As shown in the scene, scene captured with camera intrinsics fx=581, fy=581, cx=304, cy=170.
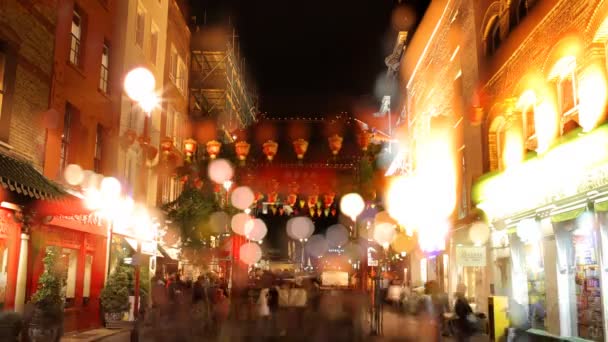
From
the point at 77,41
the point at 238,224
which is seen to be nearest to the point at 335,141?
the point at 77,41

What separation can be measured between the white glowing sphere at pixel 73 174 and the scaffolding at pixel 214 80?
1824 centimetres

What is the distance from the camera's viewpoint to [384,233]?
138 feet

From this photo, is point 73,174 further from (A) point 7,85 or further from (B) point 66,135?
(A) point 7,85

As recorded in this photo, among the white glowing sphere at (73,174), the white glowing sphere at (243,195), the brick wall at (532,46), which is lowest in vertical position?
the white glowing sphere at (73,174)

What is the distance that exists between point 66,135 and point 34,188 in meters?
5.89

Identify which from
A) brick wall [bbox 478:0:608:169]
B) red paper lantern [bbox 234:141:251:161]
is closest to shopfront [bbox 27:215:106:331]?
red paper lantern [bbox 234:141:251:161]

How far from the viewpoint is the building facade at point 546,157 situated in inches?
515

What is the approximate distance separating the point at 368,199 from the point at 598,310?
1602cm

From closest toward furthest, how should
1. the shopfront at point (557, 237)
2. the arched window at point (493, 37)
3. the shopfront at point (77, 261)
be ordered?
the shopfront at point (557, 237), the shopfront at point (77, 261), the arched window at point (493, 37)

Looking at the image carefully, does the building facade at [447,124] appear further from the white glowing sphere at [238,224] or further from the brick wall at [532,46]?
the white glowing sphere at [238,224]

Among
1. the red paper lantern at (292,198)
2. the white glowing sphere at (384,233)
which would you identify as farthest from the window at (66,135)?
the white glowing sphere at (384,233)

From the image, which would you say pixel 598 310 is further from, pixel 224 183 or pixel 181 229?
pixel 181 229

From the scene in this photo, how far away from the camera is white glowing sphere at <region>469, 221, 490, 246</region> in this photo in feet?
69.5

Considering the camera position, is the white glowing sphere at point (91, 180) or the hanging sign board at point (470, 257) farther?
the white glowing sphere at point (91, 180)
